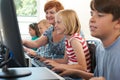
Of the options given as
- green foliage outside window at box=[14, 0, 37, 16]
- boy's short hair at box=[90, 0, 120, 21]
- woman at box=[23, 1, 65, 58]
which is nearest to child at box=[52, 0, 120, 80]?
boy's short hair at box=[90, 0, 120, 21]

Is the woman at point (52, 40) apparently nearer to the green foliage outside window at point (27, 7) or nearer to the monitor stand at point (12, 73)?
the monitor stand at point (12, 73)

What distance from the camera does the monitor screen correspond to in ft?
2.81

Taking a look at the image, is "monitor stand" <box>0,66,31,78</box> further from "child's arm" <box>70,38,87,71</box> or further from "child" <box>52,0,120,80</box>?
"child's arm" <box>70,38,87,71</box>

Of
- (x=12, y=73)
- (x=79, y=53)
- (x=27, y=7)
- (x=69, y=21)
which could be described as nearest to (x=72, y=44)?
(x=79, y=53)

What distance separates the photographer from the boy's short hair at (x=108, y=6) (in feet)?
4.27

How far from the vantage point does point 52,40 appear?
2447 mm

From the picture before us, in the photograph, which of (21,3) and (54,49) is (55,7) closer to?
(54,49)

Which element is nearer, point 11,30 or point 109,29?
point 11,30

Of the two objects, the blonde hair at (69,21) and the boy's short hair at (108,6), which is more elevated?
the boy's short hair at (108,6)

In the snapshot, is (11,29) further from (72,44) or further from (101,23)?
(72,44)

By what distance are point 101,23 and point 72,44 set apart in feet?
1.91

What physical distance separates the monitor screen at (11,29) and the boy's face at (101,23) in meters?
0.50

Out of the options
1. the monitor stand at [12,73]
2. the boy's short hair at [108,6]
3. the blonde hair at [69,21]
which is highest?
the boy's short hair at [108,6]

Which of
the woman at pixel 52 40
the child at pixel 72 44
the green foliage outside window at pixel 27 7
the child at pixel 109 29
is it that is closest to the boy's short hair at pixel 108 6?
the child at pixel 109 29
